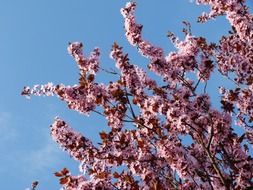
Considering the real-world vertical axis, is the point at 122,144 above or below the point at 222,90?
below

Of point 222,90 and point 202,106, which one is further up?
point 222,90

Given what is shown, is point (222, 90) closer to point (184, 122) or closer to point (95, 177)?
point (184, 122)

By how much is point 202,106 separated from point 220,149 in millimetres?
959

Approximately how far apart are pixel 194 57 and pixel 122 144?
2339mm

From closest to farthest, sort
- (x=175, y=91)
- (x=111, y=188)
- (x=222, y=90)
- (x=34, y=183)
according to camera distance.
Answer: (x=111, y=188) < (x=175, y=91) < (x=222, y=90) < (x=34, y=183)

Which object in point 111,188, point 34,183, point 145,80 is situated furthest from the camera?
point 34,183

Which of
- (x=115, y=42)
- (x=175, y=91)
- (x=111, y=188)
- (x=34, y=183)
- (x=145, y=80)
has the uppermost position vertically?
(x=34, y=183)

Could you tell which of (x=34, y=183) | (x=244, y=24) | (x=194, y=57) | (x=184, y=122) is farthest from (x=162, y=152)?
(x=34, y=183)

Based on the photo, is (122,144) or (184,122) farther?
(122,144)

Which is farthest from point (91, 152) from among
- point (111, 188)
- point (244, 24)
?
point (244, 24)

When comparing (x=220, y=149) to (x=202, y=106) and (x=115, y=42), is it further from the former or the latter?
(x=115, y=42)

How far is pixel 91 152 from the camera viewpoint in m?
8.80

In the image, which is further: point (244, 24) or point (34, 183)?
point (34, 183)

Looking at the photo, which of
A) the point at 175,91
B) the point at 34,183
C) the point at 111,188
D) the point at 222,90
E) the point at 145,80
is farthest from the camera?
the point at 34,183
